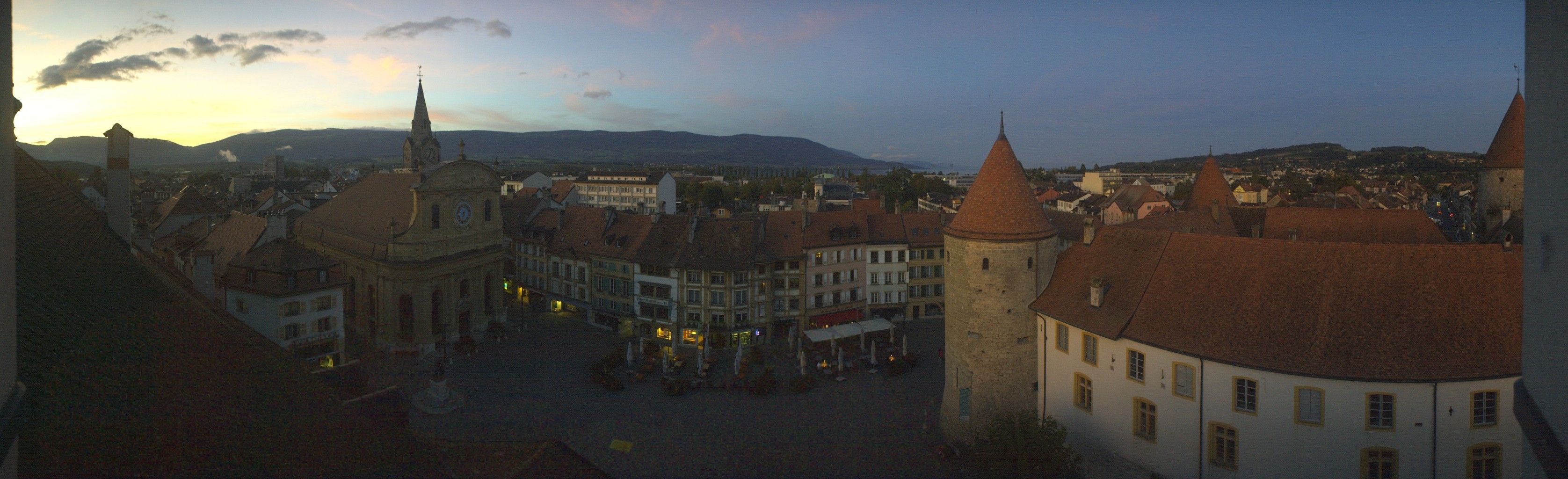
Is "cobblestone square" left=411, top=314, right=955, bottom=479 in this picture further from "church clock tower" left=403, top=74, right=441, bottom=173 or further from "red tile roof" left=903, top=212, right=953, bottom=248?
"church clock tower" left=403, top=74, right=441, bottom=173

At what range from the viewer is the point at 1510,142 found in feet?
128

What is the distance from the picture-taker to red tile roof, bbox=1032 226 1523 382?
1770 centimetres

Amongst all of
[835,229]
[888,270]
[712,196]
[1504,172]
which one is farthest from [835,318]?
[712,196]

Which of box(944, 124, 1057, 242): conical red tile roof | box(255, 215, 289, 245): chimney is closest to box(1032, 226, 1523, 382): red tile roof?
box(944, 124, 1057, 242): conical red tile roof

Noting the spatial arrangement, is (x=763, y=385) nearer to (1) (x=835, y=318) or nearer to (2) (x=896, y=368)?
(2) (x=896, y=368)

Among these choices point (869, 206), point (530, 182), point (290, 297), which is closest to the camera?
point (290, 297)

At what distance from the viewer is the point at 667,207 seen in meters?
112

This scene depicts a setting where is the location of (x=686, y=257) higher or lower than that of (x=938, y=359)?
higher

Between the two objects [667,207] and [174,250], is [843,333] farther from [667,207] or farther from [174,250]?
[667,207]

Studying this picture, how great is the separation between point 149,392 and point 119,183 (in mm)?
13377

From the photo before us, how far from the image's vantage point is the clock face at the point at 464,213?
3997 centimetres

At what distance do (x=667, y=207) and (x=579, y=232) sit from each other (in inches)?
2568

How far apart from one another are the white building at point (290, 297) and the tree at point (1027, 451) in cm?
2642

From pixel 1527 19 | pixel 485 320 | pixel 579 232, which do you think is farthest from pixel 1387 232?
pixel 485 320
